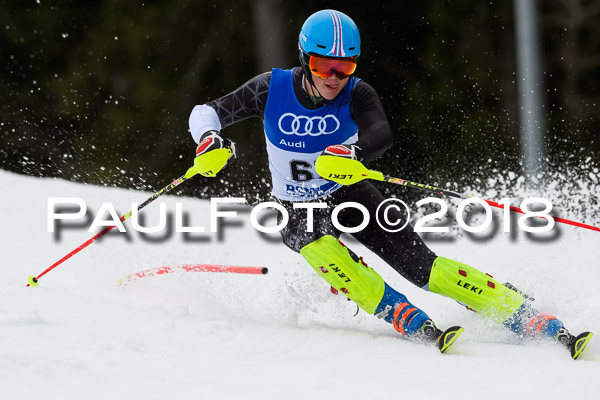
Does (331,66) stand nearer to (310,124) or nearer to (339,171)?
(310,124)

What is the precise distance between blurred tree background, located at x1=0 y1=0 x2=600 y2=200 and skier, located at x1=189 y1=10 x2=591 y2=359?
250 inches

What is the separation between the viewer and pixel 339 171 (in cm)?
327

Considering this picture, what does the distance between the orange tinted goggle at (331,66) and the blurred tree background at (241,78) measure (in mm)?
6535

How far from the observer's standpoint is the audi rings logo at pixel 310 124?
364 cm

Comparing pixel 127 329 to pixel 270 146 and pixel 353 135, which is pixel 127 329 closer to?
pixel 270 146

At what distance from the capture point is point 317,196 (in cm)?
384

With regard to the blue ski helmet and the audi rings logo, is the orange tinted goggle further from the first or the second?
the audi rings logo

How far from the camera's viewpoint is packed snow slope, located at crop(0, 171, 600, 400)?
2591 millimetres

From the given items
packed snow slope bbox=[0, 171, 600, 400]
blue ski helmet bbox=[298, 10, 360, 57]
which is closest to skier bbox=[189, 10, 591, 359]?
blue ski helmet bbox=[298, 10, 360, 57]

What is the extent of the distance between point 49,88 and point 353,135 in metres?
12.9

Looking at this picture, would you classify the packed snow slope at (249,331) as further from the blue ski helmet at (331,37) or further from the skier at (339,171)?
the blue ski helmet at (331,37)

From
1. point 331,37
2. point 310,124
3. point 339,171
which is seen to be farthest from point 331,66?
point 339,171

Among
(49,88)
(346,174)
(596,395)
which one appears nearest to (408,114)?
(49,88)

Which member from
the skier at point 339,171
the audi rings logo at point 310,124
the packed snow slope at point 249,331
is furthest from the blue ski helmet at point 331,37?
the packed snow slope at point 249,331
